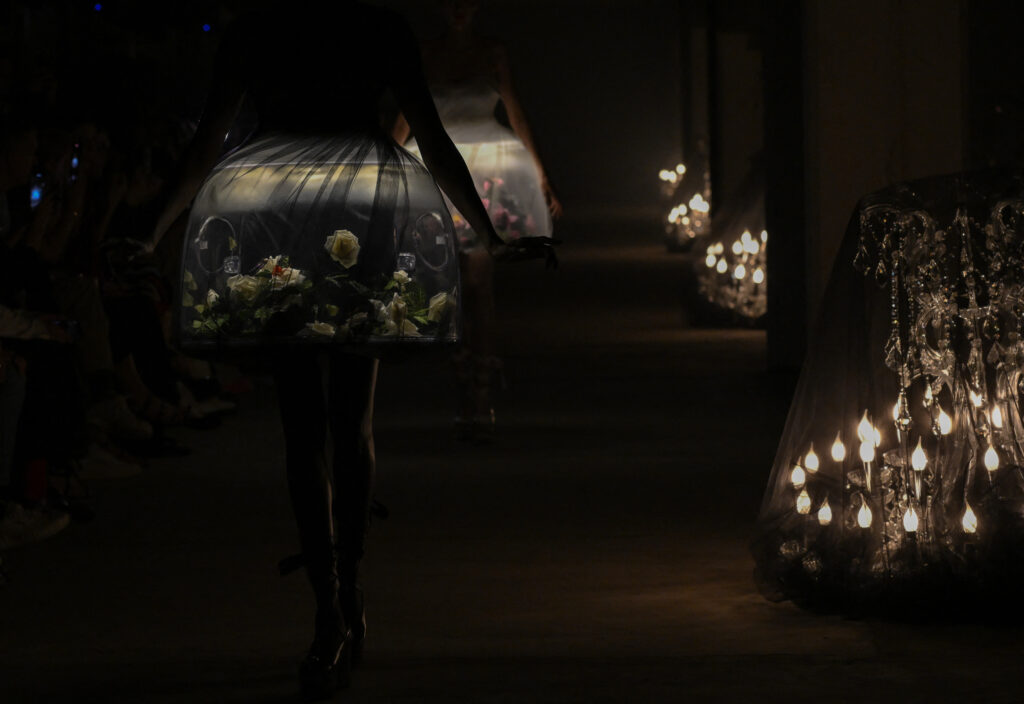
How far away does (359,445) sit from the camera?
506 cm

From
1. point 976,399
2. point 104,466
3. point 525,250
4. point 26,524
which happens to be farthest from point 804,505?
point 104,466

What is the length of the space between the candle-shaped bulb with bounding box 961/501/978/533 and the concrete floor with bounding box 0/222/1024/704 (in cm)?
25

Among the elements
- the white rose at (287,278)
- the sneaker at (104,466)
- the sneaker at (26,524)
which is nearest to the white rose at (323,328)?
the white rose at (287,278)

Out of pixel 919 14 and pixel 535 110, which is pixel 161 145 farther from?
pixel 535 110

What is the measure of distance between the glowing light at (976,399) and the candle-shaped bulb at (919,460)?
0.64ft

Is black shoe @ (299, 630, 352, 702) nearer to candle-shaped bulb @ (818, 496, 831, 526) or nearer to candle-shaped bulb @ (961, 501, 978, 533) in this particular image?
candle-shaped bulb @ (818, 496, 831, 526)

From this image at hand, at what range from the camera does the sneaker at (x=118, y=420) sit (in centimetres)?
901

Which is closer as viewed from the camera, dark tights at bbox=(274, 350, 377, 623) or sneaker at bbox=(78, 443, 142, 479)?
dark tights at bbox=(274, 350, 377, 623)

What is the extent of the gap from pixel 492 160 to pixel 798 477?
3.80m

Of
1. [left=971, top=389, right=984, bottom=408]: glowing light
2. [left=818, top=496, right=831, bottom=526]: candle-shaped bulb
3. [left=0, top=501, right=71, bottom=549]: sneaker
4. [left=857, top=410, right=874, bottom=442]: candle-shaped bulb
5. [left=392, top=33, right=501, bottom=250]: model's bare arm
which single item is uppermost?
[left=392, top=33, right=501, bottom=250]: model's bare arm

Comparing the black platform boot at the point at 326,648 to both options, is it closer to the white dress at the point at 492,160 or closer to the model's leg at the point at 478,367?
the white dress at the point at 492,160

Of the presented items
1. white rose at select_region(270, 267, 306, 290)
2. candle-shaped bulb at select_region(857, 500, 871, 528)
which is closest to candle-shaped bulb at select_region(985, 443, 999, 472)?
candle-shaped bulb at select_region(857, 500, 871, 528)

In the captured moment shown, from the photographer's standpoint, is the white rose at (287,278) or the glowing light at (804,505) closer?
the white rose at (287,278)

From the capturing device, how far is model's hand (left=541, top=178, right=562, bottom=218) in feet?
30.9
